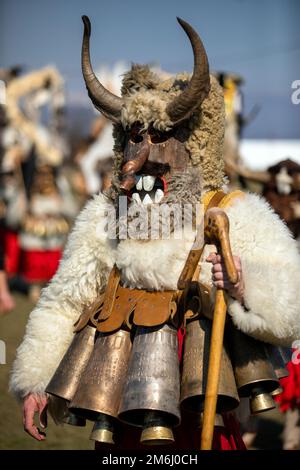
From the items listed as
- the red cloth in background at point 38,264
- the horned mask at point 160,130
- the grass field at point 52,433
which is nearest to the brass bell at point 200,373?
the horned mask at point 160,130

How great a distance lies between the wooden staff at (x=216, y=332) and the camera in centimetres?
278

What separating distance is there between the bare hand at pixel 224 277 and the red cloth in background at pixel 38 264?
8.64 metres

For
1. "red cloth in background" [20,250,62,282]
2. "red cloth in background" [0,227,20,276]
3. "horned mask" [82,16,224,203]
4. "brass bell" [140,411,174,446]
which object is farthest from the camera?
"red cloth in background" [0,227,20,276]

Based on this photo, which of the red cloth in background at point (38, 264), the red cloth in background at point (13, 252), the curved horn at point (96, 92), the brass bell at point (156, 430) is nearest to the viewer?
the brass bell at point (156, 430)

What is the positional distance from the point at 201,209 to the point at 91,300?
65 cm

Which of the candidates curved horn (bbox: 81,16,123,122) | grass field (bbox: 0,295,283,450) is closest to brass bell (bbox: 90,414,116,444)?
curved horn (bbox: 81,16,123,122)

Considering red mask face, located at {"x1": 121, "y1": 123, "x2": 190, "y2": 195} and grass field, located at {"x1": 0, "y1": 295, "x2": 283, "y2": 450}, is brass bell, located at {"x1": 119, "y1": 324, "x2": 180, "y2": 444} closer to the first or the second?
red mask face, located at {"x1": 121, "y1": 123, "x2": 190, "y2": 195}

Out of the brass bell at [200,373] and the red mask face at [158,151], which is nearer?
the brass bell at [200,373]

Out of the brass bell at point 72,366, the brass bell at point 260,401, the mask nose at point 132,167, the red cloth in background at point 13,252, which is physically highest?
the mask nose at point 132,167

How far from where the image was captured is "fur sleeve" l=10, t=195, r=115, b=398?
330 cm

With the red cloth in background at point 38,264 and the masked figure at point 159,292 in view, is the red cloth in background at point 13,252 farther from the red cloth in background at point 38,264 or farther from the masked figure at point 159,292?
the masked figure at point 159,292

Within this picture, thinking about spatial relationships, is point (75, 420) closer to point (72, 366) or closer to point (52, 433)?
point (72, 366)

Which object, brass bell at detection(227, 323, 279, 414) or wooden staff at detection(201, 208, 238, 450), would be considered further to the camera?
brass bell at detection(227, 323, 279, 414)

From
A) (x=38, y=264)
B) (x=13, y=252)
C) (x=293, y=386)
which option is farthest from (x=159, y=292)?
(x=13, y=252)
